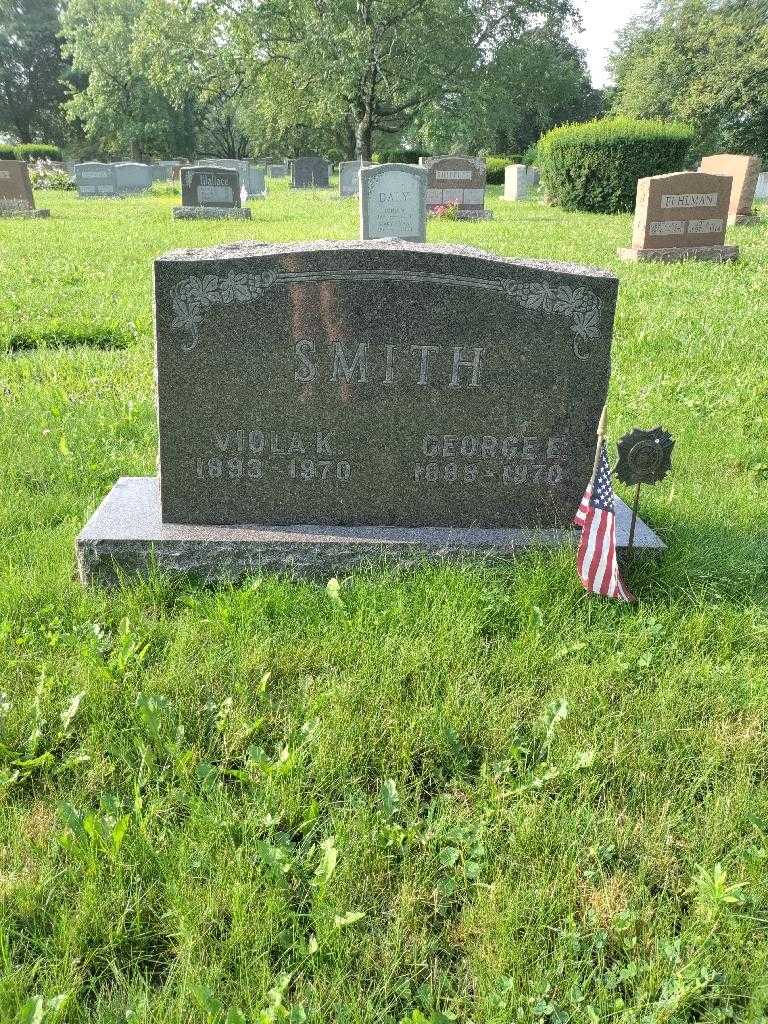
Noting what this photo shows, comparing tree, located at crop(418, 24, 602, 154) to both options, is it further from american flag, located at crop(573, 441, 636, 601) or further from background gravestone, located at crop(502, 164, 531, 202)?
american flag, located at crop(573, 441, 636, 601)

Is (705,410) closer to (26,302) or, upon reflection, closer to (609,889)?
(609,889)

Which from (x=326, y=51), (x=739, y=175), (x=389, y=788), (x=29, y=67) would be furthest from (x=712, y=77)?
(x=29, y=67)

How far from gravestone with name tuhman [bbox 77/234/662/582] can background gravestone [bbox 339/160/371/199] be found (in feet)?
86.1

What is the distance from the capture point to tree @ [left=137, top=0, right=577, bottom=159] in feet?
101

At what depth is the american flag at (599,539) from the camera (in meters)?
2.93

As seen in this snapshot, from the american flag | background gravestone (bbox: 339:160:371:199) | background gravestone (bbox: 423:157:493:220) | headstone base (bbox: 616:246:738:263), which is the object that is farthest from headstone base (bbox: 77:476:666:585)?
background gravestone (bbox: 339:160:371:199)

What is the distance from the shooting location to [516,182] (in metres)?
27.2

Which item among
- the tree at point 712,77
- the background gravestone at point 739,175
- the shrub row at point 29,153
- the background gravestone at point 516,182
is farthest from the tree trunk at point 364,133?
the background gravestone at point 739,175

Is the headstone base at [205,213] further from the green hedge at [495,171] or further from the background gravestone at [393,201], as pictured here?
the green hedge at [495,171]

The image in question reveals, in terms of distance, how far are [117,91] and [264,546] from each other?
53.0m

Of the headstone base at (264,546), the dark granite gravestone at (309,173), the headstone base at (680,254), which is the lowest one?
the headstone base at (264,546)

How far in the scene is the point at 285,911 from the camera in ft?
5.99

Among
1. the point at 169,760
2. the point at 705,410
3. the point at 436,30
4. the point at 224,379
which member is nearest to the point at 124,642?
the point at 169,760

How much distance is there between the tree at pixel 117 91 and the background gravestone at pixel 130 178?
1690 centimetres
